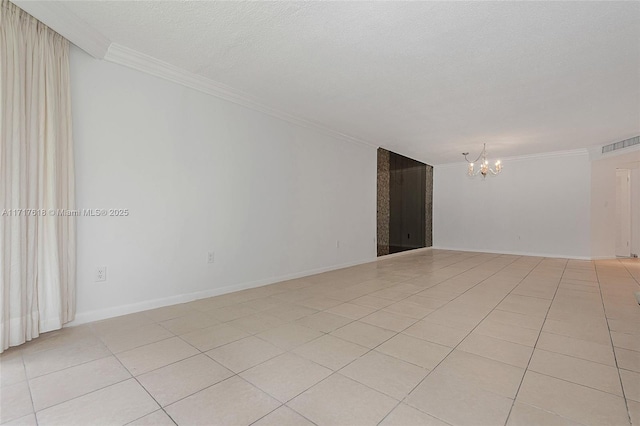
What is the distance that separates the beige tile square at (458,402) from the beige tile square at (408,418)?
38mm

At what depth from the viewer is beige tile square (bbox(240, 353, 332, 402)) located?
5.45 feet

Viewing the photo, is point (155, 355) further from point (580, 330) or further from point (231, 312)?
point (580, 330)

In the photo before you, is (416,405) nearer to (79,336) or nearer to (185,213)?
(79,336)

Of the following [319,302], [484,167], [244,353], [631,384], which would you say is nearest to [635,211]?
[484,167]

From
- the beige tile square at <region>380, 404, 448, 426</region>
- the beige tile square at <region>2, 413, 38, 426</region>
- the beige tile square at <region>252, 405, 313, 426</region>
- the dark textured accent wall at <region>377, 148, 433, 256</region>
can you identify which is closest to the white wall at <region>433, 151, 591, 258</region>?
the dark textured accent wall at <region>377, 148, 433, 256</region>

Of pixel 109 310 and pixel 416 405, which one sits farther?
pixel 109 310

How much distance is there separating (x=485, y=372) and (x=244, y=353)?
63.6 inches

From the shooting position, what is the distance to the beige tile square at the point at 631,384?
1.62 meters

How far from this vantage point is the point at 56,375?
1801mm

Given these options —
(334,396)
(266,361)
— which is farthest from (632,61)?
(266,361)

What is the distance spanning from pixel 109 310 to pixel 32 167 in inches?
55.2

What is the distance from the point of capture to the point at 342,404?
154cm

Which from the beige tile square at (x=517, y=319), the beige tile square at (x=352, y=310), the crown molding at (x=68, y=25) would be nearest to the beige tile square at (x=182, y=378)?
the beige tile square at (x=352, y=310)

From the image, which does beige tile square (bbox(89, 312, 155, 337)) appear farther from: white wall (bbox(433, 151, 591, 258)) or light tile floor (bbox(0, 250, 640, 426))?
white wall (bbox(433, 151, 591, 258))
